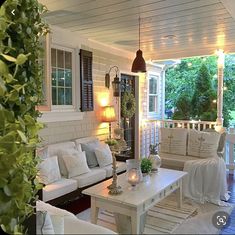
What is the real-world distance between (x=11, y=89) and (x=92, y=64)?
10.2ft

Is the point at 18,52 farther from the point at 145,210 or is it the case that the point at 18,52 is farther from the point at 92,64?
the point at 92,64

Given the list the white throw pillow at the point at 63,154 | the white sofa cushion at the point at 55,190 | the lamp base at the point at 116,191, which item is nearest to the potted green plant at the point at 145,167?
the lamp base at the point at 116,191

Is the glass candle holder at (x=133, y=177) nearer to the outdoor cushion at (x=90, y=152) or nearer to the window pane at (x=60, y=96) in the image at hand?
the outdoor cushion at (x=90, y=152)

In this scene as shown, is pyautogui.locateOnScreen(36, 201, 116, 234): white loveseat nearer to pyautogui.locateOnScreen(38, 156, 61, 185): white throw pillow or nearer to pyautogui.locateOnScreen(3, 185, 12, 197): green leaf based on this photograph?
pyautogui.locateOnScreen(3, 185, 12, 197): green leaf

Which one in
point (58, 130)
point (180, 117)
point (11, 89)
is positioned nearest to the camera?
point (11, 89)

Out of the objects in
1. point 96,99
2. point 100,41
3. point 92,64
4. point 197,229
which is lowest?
point 197,229

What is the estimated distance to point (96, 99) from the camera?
13.1ft

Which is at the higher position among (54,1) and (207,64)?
(54,1)

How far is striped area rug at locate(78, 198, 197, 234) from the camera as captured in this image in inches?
33.5

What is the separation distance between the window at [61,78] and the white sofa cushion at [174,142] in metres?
1.52

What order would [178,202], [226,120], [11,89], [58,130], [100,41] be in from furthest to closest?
[226,120]
[100,41]
[58,130]
[178,202]
[11,89]

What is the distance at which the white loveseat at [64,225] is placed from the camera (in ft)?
2.96

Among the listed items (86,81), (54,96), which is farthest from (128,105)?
(54,96)

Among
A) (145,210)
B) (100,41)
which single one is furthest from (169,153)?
(100,41)
